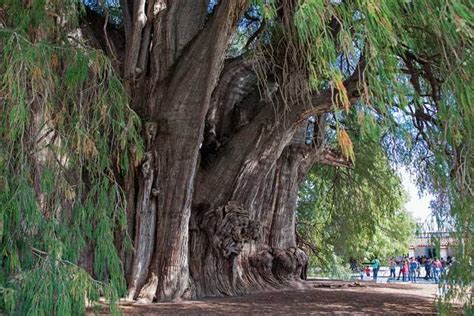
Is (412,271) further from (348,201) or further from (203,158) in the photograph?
(203,158)

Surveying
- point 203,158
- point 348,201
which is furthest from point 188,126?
point 348,201

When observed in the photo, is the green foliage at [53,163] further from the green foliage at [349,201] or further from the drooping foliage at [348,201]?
the green foliage at [349,201]

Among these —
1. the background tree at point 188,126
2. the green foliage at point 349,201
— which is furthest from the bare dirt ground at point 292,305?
the green foliage at point 349,201

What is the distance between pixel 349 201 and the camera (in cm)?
1238

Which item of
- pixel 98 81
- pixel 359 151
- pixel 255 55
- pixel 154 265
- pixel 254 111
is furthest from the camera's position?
pixel 359 151

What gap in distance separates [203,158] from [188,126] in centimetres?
119

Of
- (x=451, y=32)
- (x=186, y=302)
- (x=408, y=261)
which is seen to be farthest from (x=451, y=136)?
(x=408, y=261)

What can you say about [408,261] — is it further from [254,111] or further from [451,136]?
[451,136]

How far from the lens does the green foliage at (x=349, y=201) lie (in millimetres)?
11734

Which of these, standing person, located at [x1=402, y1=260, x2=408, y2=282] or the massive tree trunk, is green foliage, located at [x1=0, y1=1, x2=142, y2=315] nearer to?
the massive tree trunk

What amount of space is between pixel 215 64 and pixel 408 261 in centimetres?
1273

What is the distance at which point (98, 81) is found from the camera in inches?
187

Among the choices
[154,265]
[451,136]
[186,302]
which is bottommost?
[186,302]

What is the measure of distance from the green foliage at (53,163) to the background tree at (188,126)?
0.05 feet
